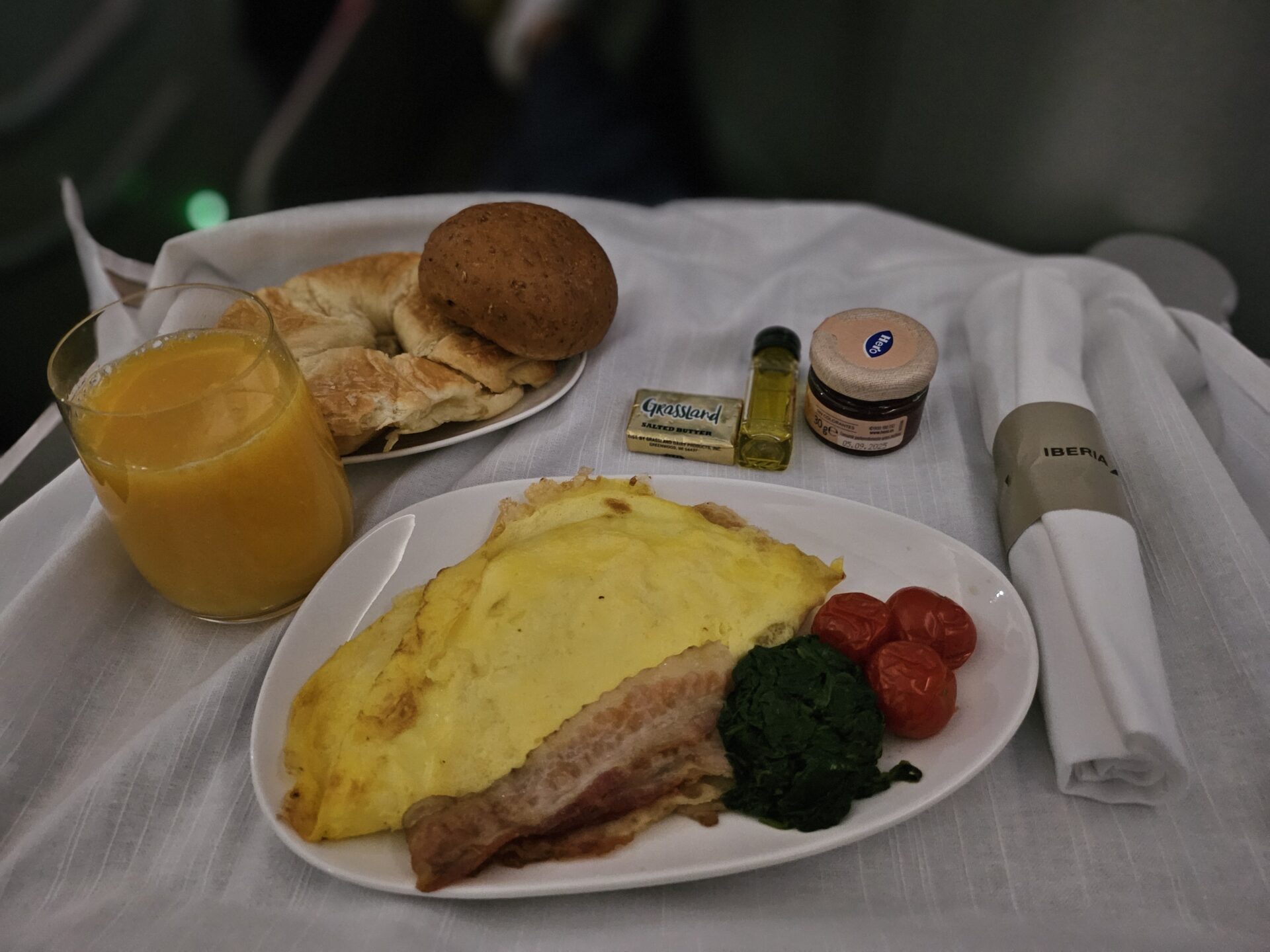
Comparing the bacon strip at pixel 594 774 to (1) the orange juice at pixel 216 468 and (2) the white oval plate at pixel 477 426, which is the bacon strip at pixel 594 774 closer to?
(1) the orange juice at pixel 216 468

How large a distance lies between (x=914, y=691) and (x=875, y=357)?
572 millimetres

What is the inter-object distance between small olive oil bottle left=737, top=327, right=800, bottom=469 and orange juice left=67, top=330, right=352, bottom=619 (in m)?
0.64

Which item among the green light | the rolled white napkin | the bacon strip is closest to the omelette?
the bacon strip

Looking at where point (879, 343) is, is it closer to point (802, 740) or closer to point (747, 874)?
point (802, 740)

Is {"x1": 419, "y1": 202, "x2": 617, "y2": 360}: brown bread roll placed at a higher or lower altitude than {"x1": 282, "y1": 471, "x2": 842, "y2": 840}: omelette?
higher

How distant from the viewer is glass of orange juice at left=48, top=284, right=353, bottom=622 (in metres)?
1.07

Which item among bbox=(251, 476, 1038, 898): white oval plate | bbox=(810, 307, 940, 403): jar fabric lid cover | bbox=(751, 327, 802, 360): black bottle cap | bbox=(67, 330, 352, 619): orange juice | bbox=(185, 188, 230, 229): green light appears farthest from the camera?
bbox=(185, 188, 230, 229): green light

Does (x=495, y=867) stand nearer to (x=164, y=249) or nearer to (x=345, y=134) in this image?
(x=164, y=249)

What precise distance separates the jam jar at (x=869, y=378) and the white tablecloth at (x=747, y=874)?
Result: 0.18 ft

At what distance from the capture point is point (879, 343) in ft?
4.61

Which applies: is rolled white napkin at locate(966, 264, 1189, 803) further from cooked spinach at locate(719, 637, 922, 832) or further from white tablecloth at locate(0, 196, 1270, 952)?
cooked spinach at locate(719, 637, 922, 832)

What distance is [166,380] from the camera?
3.79 ft

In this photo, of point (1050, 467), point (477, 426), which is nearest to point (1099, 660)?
point (1050, 467)

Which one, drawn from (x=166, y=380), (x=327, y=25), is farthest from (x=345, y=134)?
(x=166, y=380)
